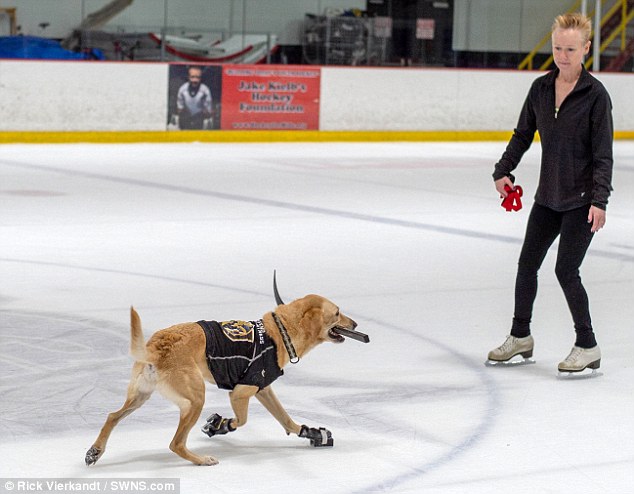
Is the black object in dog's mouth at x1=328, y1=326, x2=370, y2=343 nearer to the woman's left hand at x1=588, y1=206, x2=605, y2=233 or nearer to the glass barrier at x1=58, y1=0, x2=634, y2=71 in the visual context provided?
the woman's left hand at x1=588, y1=206, x2=605, y2=233

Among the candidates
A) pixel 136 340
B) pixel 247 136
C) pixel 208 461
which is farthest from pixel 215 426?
pixel 247 136

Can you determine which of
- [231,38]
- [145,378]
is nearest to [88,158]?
[231,38]

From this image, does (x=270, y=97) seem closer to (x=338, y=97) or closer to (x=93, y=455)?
(x=338, y=97)

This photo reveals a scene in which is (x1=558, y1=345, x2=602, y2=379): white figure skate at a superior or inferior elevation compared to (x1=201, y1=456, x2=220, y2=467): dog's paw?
superior

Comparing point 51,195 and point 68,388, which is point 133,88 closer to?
point 51,195

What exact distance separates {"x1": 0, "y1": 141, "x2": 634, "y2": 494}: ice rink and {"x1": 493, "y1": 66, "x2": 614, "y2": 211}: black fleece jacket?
32.6 inches

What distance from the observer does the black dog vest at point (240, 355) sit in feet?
13.5

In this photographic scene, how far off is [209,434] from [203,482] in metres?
0.46

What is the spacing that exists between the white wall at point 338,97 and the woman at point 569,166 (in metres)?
12.0

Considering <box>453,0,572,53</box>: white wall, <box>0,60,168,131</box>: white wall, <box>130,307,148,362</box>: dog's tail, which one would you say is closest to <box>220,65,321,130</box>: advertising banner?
<box>0,60,168,131</box>: white wall

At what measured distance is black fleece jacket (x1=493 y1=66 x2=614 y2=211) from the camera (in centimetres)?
538

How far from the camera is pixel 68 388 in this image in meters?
5.08

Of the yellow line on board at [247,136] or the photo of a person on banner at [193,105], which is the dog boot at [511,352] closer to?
the yellow line on board at [247,136]

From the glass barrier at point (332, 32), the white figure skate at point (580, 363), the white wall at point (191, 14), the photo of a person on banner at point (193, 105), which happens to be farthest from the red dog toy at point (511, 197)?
the white wall at point (191, 14)
